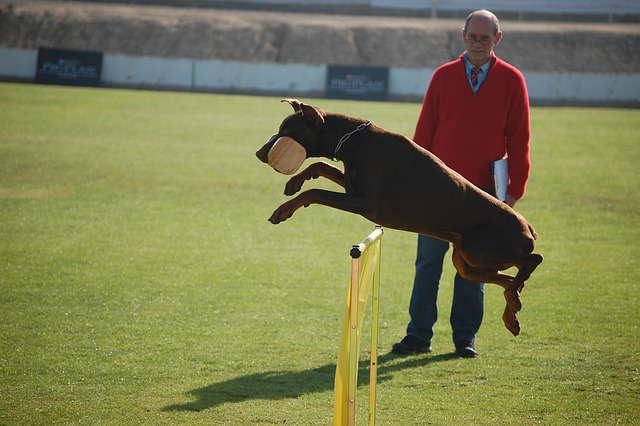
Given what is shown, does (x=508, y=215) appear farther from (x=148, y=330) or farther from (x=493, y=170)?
(x=148, y=330)

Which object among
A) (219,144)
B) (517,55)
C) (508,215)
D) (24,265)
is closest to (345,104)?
(219,144)

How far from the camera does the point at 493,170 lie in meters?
7.18

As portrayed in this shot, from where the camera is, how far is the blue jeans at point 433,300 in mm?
7617

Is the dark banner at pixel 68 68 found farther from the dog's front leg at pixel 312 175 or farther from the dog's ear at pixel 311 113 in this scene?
the dog's ear at pixel 311 113

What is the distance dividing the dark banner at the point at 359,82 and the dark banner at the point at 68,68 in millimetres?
10278

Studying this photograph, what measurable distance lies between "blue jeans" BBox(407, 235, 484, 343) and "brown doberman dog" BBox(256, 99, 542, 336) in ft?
7.95

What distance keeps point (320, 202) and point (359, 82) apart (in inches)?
1275

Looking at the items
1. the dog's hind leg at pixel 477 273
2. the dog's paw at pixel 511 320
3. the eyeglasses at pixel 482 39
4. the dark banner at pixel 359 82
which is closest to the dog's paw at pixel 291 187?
the dog's hind leg at pixel 477 273

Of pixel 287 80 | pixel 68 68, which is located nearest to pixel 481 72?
pixel 287 80

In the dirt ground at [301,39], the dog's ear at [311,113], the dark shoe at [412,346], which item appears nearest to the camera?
the dog's ear at [311,113]

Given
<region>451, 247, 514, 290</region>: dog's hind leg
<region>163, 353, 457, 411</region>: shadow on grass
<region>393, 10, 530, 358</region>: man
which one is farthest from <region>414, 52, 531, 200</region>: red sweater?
<region>451, 247, 514, 290</region>: dog's hind leg

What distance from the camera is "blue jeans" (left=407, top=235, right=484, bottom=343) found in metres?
7.62

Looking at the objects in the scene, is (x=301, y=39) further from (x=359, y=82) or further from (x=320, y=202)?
(x=320, y=202)

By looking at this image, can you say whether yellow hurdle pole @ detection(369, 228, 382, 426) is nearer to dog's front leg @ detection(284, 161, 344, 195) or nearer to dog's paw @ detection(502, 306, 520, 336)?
dog's front leg @ detection(284, 161, 344, 195)
